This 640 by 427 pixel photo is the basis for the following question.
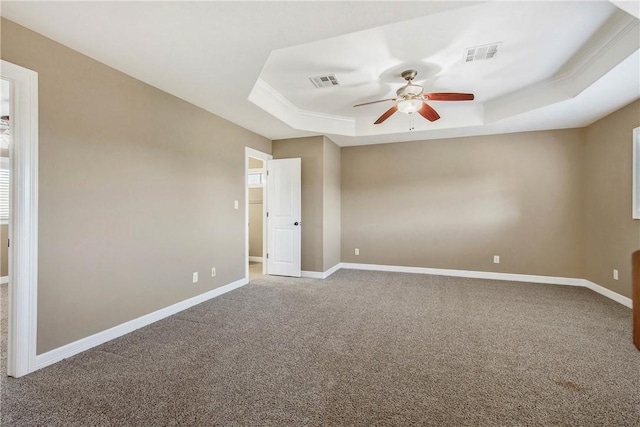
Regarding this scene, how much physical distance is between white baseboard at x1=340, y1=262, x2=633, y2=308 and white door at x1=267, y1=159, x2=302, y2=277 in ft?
4.27

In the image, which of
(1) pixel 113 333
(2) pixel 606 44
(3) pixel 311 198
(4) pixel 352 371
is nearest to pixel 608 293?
(2) pixel 606 44

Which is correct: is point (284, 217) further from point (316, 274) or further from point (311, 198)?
point (316, 274)

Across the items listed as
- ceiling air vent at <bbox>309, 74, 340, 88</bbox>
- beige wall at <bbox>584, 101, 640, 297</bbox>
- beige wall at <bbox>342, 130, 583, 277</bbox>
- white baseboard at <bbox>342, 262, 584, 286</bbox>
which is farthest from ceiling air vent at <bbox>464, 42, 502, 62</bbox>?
white baseboard at <bbox>342, 262, 584, 286</bbox>

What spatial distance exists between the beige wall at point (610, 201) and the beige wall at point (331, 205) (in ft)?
13.2

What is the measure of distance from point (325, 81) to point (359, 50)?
2.44ft

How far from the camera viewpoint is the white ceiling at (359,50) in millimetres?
1862

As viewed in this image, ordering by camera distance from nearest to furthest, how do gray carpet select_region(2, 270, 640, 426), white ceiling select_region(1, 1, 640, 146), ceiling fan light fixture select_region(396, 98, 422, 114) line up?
gray carpet select_region(2, 270, 640, 426) → white ceiling select_region(1, 1, 640, 146) → ceiling fan light fixture select_region(396, 98, 422, 114)

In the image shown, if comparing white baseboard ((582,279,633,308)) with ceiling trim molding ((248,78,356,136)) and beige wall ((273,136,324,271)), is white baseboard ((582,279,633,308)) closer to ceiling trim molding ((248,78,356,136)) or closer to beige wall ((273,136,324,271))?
beige wall ((273,136,324,271))

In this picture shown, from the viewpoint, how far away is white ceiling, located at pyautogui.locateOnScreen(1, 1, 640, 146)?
1.86 m

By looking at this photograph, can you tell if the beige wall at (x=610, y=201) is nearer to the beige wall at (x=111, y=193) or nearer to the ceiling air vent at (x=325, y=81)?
the ceiling air vent at (x=325, y=81)

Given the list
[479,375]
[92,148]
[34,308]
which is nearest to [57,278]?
[34,308]

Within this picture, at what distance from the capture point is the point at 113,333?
2576mm

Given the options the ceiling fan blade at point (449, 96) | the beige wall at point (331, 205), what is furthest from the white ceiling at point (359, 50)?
the beige wall at point (331, 205)

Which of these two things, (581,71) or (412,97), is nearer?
(581,71)
